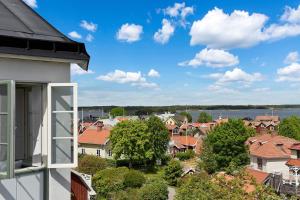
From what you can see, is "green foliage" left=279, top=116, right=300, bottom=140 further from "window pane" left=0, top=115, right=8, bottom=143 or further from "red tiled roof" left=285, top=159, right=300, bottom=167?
"window pane" left=0, top=115, right=8, bottom=143

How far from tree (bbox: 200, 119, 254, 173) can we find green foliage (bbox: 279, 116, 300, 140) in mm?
20416

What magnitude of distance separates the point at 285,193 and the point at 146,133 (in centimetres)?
1802

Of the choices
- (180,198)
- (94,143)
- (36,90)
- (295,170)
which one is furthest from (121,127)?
(36,90)

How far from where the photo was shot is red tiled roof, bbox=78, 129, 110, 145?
52031 mm

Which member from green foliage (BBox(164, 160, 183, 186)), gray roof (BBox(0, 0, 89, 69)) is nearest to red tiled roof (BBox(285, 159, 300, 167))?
green foliage (BBox(164, 160, 183, 186))

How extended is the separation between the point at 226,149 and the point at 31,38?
35042 mm

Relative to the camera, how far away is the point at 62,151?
5.07 meters

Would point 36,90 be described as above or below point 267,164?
above

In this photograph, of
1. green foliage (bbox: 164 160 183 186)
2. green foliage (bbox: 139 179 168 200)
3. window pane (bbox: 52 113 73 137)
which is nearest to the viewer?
window pane (bbox: 52 113 73 137)

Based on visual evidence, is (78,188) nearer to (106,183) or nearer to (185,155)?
(106,183)

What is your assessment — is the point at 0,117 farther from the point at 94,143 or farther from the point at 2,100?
the point at 94,143

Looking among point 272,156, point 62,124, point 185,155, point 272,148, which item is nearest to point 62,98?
point 62,124

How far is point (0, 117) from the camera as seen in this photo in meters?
4.27

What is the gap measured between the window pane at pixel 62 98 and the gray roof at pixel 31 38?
439 millimetres
